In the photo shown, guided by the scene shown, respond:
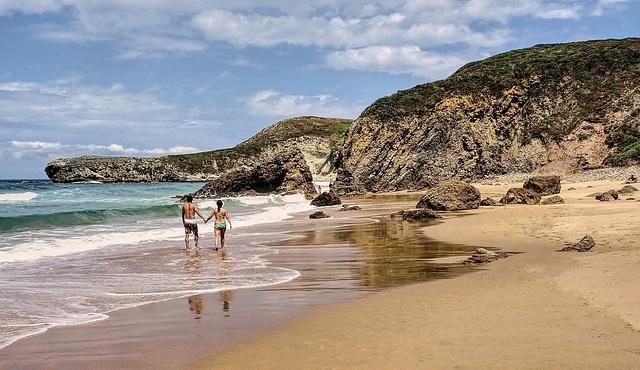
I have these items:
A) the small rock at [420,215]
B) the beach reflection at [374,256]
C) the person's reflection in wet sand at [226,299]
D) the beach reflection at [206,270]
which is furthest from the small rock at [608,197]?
the person's reflection in wet sand at [226,299]

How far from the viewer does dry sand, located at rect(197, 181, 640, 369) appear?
196 inches

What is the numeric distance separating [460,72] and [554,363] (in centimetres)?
5502

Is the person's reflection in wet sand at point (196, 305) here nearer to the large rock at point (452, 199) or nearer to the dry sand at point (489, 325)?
the dry sand at point (489, 325)

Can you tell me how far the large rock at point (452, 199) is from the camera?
23.4 metres

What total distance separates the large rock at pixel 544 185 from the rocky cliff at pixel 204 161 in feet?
229

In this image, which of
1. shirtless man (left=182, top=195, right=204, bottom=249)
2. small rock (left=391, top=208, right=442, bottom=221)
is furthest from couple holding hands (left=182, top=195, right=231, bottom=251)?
small rock (left=391, top=208, right=442, bottom=221)

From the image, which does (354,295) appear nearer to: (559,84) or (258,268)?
(258,268)

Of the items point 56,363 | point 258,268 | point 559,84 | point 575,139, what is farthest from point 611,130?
point 56,363

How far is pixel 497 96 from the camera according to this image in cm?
5188

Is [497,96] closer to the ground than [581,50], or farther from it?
closer to the ground

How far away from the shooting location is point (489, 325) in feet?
19.8

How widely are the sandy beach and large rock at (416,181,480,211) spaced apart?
37.6 feet

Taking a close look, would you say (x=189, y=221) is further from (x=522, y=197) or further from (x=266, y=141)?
(x=266, y=141)

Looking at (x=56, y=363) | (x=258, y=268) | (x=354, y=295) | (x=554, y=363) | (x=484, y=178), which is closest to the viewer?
(x=554, y=363)
